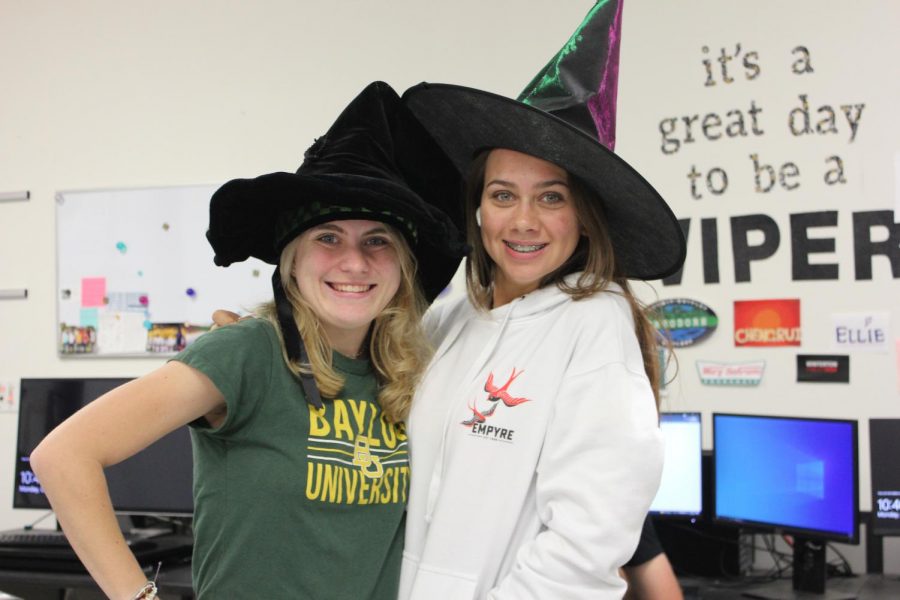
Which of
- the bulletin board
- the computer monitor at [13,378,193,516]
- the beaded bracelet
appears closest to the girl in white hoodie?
the beaded bracelet

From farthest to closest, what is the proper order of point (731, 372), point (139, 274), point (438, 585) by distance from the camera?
1. point (139, 274)
2. point (731, 372)
3. point (438, 585)

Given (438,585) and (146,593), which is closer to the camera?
(146,593)

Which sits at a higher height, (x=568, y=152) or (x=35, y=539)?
(x=568, y=152)

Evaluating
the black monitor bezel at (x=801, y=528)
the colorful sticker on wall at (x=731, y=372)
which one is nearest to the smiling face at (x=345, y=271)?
the black monitor bezel at (x=801, y=528)

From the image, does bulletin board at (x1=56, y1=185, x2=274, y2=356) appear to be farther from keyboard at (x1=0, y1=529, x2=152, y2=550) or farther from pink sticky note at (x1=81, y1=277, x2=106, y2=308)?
keyboard at (x1=0, y1=529, x2=152, y2=550)

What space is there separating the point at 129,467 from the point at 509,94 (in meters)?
1.93

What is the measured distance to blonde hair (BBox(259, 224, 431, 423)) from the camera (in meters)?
1.46

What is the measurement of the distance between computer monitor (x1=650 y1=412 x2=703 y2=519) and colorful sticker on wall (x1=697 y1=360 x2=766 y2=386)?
1.62 ft

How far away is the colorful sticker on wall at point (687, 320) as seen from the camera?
10.1ft

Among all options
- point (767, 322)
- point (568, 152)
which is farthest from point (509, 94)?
point (568, 152)

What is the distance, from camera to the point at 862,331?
114 inches

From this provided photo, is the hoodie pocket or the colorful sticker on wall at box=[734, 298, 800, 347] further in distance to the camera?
the colorful sticker on wall at box=[734, 298, 800, 347]

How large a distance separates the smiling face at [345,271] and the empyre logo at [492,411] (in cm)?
26

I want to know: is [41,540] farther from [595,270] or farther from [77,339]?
[595,270]
